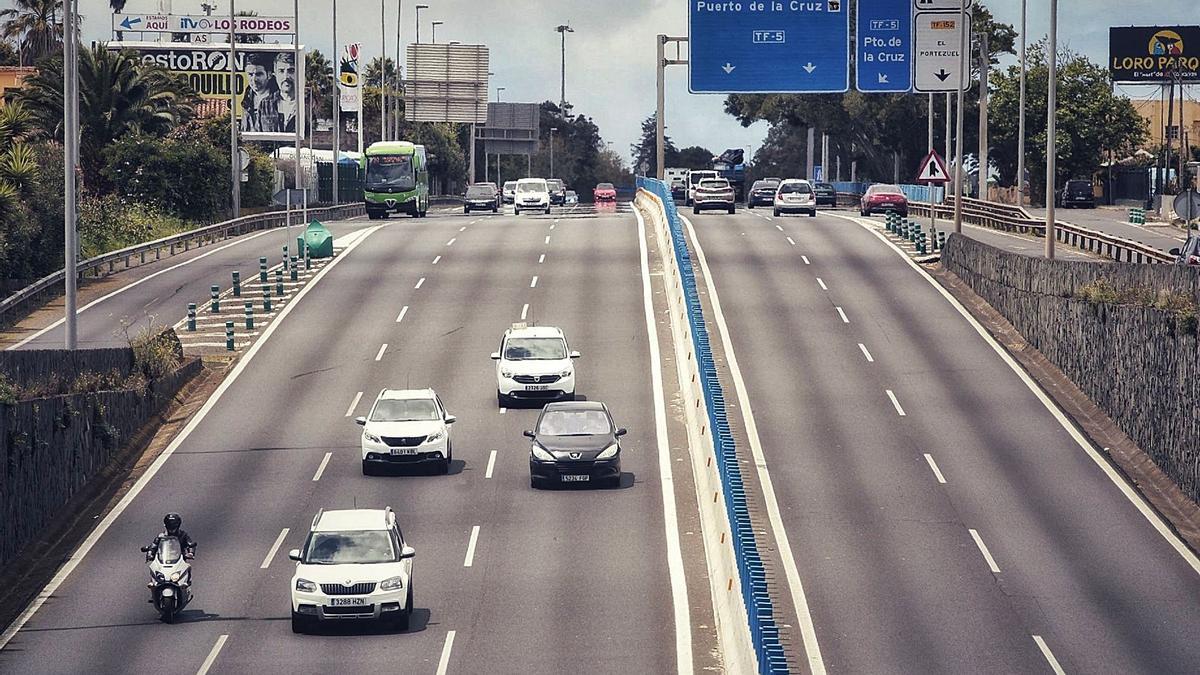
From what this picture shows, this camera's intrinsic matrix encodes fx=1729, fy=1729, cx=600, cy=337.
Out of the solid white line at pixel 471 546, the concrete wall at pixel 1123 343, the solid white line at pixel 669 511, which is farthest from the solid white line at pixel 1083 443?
the solid white line at pixel 471 546

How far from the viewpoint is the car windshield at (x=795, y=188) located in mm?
82000

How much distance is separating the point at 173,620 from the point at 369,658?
3371 mm

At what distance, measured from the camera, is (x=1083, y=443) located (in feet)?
113

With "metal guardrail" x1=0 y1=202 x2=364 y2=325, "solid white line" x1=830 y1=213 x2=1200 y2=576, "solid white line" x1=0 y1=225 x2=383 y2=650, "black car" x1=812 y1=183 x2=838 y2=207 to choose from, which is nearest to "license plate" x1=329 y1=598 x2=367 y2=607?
Answer: "solid white line" x1=0 y1=225 x2=383 y2=650

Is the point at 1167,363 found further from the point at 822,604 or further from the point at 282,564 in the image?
the point at 282,564

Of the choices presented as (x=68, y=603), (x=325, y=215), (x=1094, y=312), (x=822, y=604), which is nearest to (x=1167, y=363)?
(x=1094, y=312)

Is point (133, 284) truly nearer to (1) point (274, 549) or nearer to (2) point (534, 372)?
(2) point (534, 372)

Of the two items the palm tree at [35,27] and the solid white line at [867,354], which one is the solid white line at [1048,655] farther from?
the palm tree at [35,27]

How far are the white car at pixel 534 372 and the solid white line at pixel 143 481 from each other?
644cm

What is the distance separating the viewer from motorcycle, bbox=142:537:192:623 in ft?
74.2

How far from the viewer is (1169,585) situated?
1005 inches

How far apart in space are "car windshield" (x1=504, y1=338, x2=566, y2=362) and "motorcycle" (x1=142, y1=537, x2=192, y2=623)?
15343mm

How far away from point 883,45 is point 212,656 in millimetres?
46322

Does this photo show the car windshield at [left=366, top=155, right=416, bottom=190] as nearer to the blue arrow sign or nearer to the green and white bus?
the green and white bus
